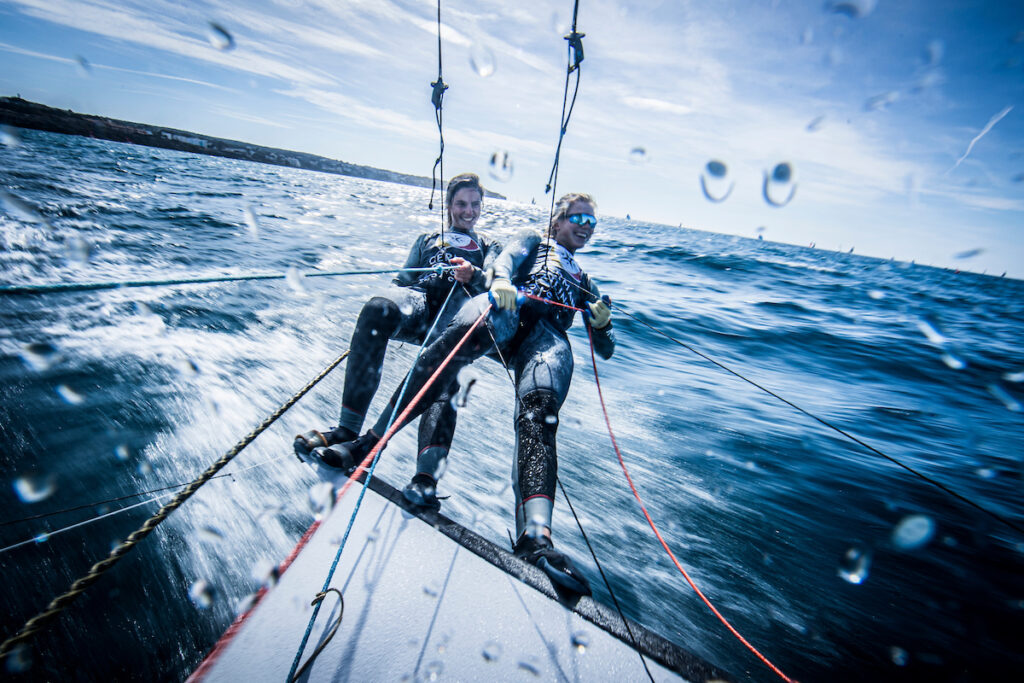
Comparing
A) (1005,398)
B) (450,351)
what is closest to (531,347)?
(450,351)

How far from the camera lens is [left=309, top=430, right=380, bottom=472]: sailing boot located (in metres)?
1.92

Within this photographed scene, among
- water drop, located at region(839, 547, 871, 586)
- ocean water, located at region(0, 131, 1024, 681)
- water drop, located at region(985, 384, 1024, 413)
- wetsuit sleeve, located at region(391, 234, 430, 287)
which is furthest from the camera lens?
water drop, located at region(985, 384, 1024, 413)

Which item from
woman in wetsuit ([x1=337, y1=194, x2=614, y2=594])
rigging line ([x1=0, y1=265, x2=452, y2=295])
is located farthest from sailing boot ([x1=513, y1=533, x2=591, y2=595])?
rigging line ([x1=0, y1=265, x2=452, y2=295])

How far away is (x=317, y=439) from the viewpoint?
2.06m

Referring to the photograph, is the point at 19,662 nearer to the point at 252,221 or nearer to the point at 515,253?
the point at 515,253

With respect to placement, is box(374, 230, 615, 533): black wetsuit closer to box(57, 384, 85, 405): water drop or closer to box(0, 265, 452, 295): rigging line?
box(0, 265, 452, 295): rigging line

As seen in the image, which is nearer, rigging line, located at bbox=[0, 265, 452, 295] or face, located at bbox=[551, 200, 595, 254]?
rigging line, located at bbox=[0, 265, 452, 295]

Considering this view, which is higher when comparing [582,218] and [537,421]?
[582,218]

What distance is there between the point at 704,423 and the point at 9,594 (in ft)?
14.5

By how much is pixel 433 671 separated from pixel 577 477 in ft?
6.21

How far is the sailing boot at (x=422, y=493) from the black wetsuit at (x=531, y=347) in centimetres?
30

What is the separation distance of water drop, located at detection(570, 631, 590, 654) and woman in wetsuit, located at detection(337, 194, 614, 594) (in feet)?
0.46

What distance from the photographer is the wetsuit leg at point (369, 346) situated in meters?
2.17

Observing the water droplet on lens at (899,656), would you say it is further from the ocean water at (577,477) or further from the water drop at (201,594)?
the water drop at (201,594)
